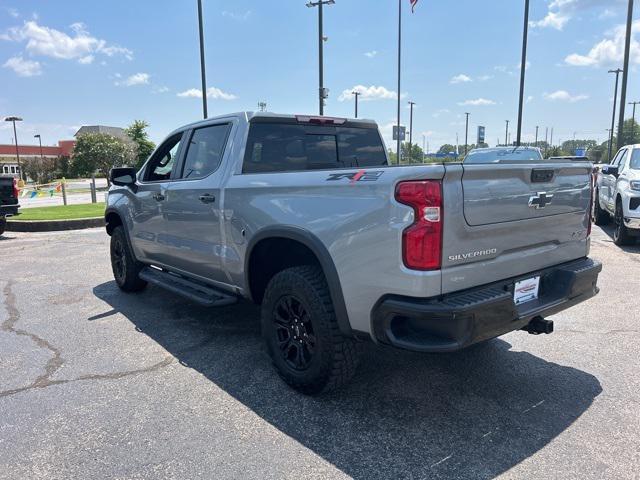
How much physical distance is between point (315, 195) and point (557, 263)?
1.70m

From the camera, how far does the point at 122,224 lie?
599 cm

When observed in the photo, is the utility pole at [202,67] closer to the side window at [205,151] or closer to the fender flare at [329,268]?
the side window at [205,151]

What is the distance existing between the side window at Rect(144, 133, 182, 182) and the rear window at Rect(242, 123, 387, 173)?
1.22 m

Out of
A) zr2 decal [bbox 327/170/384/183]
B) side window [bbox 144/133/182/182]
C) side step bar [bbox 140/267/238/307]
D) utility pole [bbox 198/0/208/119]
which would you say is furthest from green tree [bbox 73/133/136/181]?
zr2 decal [bbox 327/170/384/183]

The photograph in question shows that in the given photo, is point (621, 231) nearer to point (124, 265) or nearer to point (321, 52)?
point (124, 265)

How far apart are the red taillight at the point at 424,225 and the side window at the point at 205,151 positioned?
214 cm

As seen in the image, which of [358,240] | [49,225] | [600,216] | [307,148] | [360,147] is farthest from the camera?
[49,225]

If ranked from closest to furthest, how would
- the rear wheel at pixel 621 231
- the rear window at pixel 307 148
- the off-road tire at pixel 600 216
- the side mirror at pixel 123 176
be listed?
the rear window at pixel 307 148
the side mirror at pixel 123 176
the rear wheel at pixel 621 231
the off-road tire at pixel 600 216

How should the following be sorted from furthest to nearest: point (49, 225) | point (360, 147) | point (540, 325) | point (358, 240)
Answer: point (49, 225) < point (360, 147) < point (540, 325) < point (358, 240)

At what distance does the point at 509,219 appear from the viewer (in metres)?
2.95

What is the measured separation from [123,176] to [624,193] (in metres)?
7.86

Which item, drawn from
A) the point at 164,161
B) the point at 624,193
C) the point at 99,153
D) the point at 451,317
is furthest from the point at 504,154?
the point at 99,153

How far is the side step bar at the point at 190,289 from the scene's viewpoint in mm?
4164

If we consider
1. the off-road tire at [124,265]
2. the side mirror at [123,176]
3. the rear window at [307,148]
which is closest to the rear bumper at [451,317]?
the rear window at [307,148]
